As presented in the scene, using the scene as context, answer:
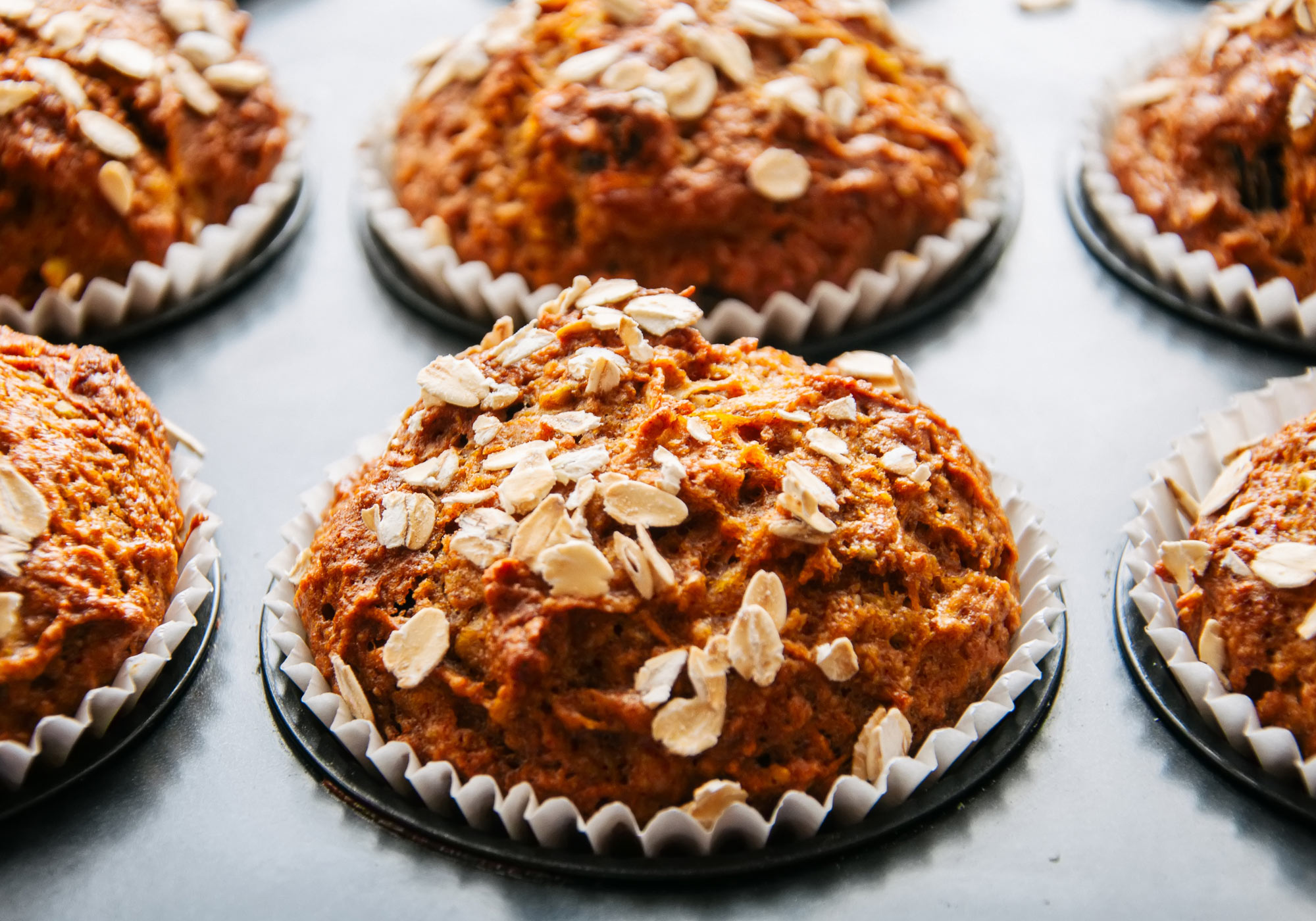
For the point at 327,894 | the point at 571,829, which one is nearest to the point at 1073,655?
the point at 571,829

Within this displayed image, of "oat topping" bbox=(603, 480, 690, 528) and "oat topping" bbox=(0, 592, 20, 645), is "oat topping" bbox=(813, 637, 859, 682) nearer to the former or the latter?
"oat topping" bbox=(603, 480, 690, 528)

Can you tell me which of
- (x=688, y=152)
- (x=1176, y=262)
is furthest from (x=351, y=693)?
(x=1176, y=262)

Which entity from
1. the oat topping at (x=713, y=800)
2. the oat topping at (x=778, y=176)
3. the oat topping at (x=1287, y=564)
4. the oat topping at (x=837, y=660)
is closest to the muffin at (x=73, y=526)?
the oat topping at (x=713, y=800)

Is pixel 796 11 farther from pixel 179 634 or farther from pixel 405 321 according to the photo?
pixel 179 634

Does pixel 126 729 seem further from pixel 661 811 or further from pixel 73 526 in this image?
pixel 661 811

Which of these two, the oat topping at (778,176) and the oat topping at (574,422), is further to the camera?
the oat topping at (778,176)

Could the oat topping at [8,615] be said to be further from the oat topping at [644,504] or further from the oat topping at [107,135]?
the oat topping at [107,135]
